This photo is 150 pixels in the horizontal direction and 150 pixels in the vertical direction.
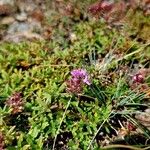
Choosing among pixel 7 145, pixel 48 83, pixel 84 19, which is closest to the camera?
pixel 7 145

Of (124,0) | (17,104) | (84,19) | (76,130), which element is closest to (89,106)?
(76,130)

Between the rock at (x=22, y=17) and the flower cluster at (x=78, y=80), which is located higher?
the rock at (x=22, y=17)

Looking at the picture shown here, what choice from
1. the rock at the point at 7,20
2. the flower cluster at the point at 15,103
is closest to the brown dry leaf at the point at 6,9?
the rock at the point at 7,20

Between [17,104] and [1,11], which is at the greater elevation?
[1,11]

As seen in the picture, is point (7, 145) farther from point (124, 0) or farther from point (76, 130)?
point (124, 0)

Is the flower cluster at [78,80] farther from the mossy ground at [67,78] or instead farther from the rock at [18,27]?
the rock at [18,27]

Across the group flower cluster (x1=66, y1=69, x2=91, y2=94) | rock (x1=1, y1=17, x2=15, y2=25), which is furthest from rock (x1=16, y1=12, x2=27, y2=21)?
flower cluster (x1=66, y1=69, x2=91, y2=94)

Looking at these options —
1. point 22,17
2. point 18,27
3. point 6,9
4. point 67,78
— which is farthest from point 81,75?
point 6,9

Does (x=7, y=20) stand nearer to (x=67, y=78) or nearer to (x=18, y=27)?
(x=18, y=27)

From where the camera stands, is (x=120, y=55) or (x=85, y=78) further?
(x=120, y=55)
